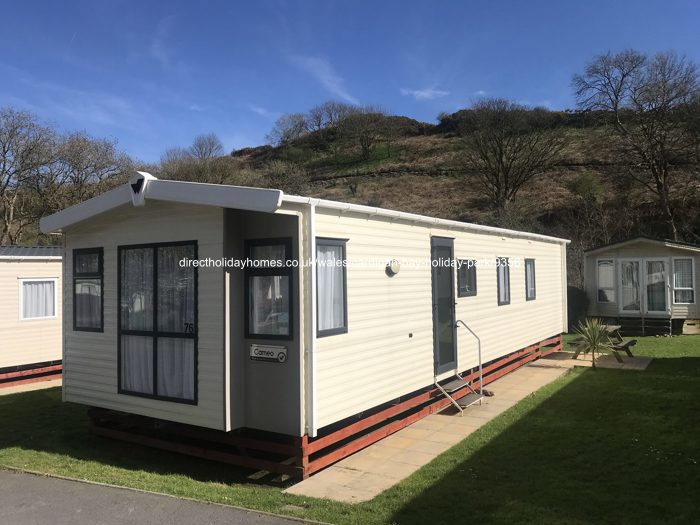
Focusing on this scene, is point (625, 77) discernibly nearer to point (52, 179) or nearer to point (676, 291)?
point (676, 291)

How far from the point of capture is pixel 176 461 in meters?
6.15

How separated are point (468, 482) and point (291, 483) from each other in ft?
5.52

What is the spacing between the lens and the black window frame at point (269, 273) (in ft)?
17.0

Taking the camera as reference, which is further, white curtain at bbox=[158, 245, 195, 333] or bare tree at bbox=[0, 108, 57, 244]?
bare tree at bbox=[0, 108, 57, 244]

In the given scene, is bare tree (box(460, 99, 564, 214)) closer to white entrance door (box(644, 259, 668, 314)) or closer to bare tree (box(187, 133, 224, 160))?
white entrance door (box(644, 259, 668, 314))

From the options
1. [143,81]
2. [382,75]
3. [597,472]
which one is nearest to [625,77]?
[382,75]

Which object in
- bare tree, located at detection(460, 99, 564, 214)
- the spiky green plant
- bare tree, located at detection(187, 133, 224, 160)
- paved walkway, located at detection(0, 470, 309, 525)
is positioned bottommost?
paved walkway, located at detection(0, 470, 309, 525)

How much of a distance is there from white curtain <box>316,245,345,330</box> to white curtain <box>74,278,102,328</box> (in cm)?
292

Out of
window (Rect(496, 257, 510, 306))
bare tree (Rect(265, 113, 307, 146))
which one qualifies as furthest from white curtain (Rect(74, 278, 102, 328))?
bare tree (Rect(265, 113, 307, 146))

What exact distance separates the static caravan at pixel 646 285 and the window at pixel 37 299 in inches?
572

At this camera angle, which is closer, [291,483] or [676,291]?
[291,483]

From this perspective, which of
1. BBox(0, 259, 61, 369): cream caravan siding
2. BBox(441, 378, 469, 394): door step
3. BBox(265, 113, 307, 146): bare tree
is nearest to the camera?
BBox(441, 378, 469, 394): door step

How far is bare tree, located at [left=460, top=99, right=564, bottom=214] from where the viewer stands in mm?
35094

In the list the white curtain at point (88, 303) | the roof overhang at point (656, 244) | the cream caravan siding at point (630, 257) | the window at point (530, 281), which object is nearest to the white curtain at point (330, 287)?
the white curtain at point (88, 303)
